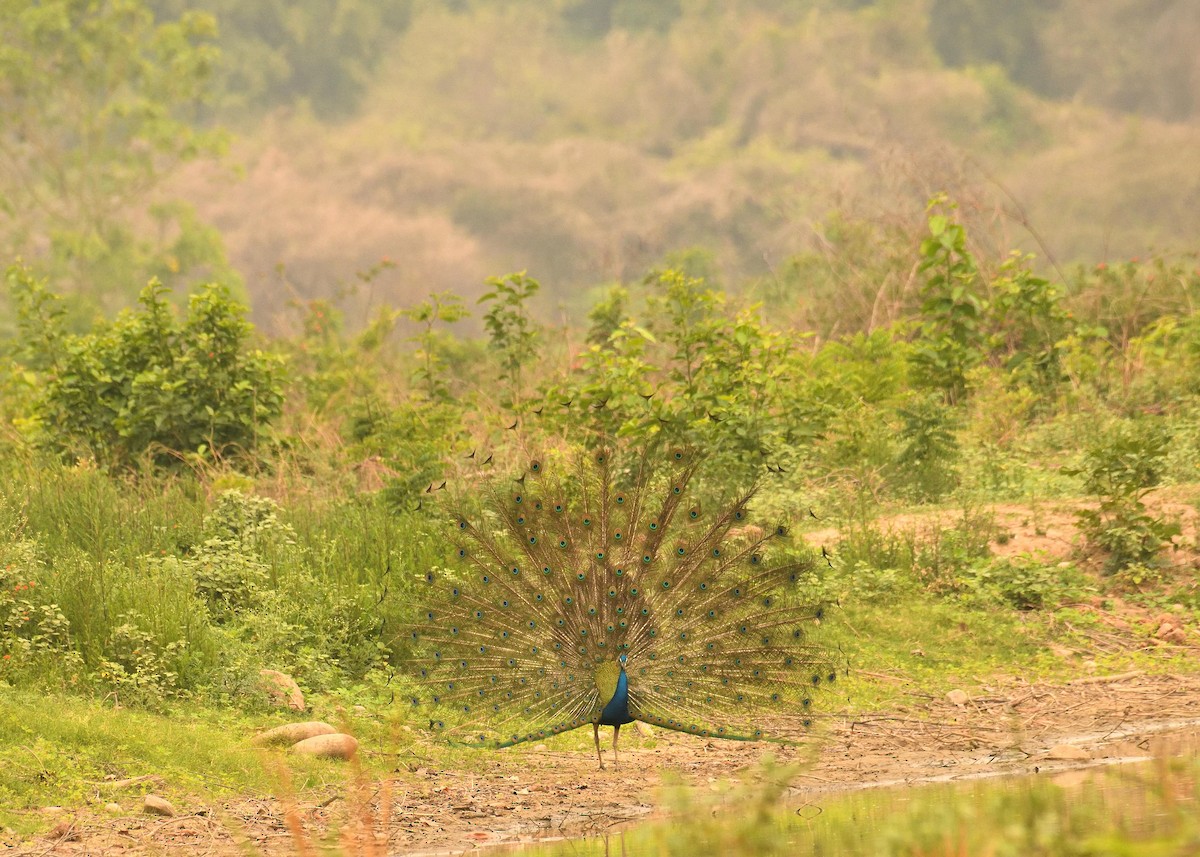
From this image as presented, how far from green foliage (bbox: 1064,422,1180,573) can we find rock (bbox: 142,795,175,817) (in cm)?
672

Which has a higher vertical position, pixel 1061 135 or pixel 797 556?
pixel 1061 135

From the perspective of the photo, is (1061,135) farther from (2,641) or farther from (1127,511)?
(2,641)

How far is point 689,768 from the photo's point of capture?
7.73 metres

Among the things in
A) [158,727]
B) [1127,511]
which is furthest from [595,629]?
[1127,511]

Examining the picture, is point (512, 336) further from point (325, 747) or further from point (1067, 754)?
point (1067, 754)

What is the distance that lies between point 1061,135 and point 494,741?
147 feet

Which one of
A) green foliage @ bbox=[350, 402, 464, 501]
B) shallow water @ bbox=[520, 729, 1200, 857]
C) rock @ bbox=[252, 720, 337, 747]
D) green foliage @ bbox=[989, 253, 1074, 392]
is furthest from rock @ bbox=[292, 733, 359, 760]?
green foliage @ bbox=[989, 253, 1074, 392]

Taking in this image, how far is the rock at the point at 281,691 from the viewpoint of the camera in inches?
331

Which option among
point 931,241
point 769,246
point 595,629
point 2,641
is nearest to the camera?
point 595,629

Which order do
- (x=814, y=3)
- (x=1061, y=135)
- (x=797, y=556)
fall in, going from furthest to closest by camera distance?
1. (x=814, y=3)
2. (x=1061, y=135)
3. (x=797, y=556)

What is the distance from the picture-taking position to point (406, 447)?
11391mm

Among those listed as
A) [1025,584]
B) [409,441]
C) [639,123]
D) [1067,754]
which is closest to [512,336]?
[409,441]

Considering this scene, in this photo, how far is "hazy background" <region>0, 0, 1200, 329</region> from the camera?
149ft

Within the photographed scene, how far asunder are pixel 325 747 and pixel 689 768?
191cm
